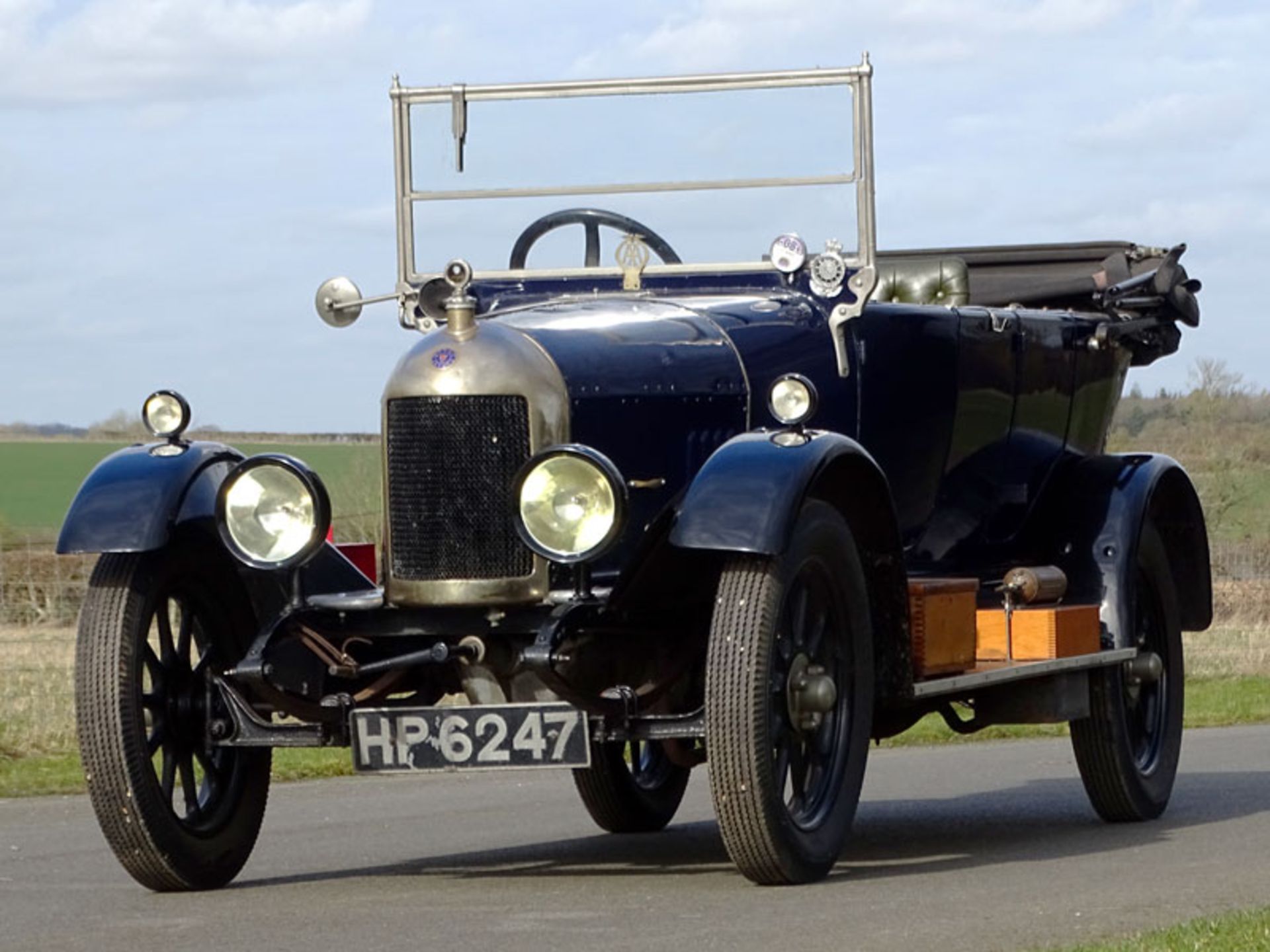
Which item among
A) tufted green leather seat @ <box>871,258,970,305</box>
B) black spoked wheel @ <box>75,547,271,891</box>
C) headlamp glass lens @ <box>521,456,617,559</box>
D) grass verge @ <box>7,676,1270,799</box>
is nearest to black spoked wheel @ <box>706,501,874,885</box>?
headlamp glass lens @ <box>521,456,617,559</box>

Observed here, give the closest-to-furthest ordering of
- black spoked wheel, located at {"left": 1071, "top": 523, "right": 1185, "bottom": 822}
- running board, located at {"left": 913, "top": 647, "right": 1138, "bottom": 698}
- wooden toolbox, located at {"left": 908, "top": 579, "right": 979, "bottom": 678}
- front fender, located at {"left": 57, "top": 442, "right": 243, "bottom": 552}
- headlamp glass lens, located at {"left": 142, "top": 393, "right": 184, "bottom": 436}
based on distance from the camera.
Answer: front fender, located at {"left": 57, "top": 442, "right": 243, "bottom": 552} < headlamp glass lens, located at {"left": 142, "top": 393, "right": 184, "bottom": 436} < running board, located at {"left": 913, "top": 647, "right": 1138, "bottom": 698} < wooden toolbox, located at {"left": 908, "top": 579, "right": 979, "bottom": 678} < black spoked wheel, located at {"left": 1071, "top": 523, "right": 1185, "bottom": 822}

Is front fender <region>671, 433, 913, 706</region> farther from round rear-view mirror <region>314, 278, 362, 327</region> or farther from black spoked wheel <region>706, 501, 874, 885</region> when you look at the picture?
round rear-view mirror <region>314, 278, 362, 327</region>

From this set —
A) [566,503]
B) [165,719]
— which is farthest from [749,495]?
[165,719]

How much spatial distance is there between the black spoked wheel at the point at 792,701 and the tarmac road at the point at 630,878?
0.51 ft

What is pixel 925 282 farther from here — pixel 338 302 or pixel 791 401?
pixel 791 401

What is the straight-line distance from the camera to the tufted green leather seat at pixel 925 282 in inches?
389

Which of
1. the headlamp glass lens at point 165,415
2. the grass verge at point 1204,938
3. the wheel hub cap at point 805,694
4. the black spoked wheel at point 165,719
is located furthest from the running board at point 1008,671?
Result: the headlamp glass lens at point 165,415

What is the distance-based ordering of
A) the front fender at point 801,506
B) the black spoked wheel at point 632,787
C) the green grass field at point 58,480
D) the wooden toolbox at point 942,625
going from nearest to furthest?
the front fender at point 801,506, the wooden toolbox at point 942,625, the black spoked wheel at point 632,787, the green grass field at point 58,480

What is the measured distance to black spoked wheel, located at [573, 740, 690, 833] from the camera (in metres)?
9.14

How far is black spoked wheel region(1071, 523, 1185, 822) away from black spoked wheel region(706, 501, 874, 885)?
2.03 m

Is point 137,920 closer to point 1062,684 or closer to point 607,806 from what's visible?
point 607,806

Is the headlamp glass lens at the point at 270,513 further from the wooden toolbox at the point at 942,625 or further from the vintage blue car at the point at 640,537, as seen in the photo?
Result: the wooden toolbox at the point at 942,625

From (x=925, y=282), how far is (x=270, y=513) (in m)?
3.87

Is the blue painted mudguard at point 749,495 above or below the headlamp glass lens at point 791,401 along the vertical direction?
below
